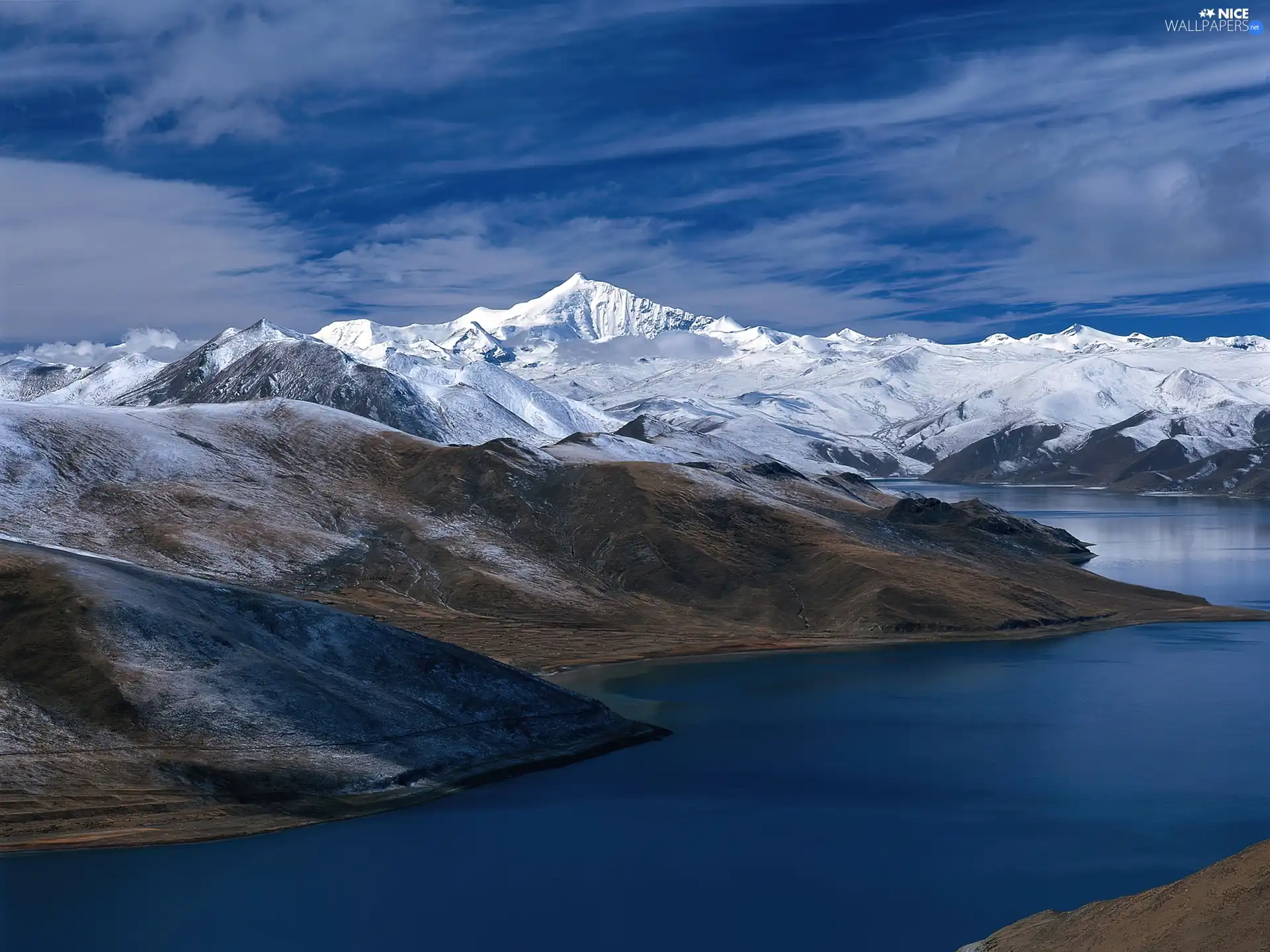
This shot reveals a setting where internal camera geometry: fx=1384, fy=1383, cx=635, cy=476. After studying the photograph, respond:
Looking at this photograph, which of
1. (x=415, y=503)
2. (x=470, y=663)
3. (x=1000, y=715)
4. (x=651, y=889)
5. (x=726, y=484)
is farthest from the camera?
(x=726, y=484)

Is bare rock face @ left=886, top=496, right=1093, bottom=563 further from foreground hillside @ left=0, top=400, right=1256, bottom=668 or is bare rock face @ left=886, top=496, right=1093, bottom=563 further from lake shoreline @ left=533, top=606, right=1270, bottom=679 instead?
lake shoreline @ left=533, top=606, right=1270, bottom=679

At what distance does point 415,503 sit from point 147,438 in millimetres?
33052

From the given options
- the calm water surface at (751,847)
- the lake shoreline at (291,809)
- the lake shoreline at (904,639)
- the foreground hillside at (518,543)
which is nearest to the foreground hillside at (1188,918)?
the calm water surface at (751,847)

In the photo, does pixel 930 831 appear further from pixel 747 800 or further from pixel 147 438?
pixel 147 438

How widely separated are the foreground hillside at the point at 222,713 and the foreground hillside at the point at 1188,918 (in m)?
37.9

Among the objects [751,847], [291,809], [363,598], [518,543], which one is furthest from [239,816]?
[518,543]

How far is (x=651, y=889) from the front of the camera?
192 feet

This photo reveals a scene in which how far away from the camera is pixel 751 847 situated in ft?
211

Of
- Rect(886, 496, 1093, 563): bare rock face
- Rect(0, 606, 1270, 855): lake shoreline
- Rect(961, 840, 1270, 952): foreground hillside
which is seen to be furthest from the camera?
Rect(886, 496, 1093, 563): bare rock face

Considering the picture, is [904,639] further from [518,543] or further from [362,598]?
[362,598]

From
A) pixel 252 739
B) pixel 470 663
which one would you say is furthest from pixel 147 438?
pixel 252 739

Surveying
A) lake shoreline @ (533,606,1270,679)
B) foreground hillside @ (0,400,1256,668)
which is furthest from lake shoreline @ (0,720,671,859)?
foreground hillside @ (0,400,1256,668)

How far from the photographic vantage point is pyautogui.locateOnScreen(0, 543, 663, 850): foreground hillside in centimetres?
6475

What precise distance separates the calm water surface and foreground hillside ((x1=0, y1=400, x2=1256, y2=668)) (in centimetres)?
3408
